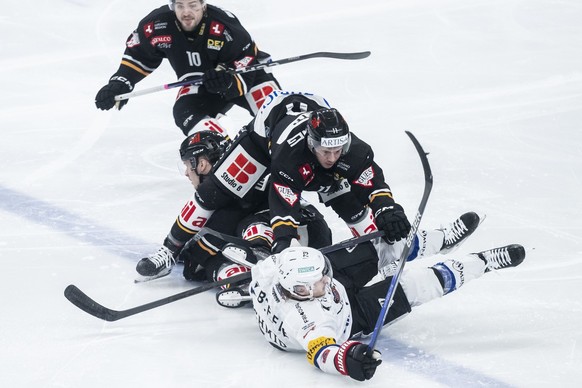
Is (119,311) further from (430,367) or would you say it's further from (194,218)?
(430,367)

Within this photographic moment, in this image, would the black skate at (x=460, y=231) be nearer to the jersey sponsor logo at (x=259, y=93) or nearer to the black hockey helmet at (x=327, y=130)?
the black hockey helmet at (x=327, y=130)

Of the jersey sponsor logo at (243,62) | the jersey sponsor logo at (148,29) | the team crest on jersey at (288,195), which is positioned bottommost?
the team crest on jersey at (288,195)

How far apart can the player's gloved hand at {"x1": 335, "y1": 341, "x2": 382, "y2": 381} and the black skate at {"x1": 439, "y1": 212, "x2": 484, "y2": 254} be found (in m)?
1.27

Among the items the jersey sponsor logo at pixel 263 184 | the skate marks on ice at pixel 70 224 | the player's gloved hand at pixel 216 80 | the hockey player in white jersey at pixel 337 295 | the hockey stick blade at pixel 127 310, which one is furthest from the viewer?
the player's gloved hand at pixel 216 80

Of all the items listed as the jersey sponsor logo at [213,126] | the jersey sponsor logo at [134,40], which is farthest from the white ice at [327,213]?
the jersey sponsor logo at [134,40]

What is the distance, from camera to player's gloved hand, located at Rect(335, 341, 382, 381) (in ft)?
13.7

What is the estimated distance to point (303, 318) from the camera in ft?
14.5

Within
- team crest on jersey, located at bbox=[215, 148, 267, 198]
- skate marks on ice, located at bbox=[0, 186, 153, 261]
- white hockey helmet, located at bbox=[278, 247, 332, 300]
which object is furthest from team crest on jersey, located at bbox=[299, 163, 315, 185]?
skate marks on ice, located at bbox=[0, 186, 153, 261]

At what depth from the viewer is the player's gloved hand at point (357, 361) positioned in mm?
4168

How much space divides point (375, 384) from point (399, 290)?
0.56m

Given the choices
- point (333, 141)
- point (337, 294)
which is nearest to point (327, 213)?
point (333, 141)

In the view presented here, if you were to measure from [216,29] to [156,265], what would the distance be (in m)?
1.55

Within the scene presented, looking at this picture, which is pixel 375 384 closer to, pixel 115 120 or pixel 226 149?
pixel 226 149

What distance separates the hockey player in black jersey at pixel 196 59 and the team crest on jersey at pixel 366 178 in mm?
1315
